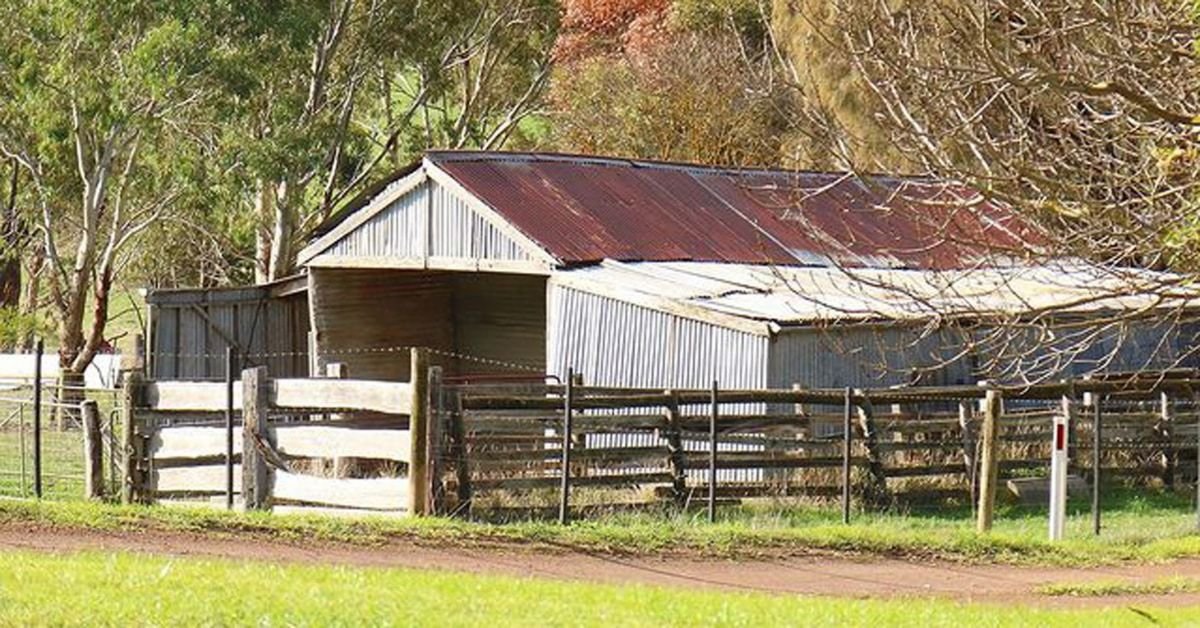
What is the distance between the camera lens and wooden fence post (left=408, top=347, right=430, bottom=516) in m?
20.4

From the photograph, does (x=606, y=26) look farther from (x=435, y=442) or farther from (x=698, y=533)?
(x=698, y=533)

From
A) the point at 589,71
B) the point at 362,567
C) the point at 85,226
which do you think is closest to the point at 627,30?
the point at 589,71

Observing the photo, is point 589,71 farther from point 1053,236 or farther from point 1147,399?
point 1053,236

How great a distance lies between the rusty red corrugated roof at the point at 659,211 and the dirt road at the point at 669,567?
29.9 ft

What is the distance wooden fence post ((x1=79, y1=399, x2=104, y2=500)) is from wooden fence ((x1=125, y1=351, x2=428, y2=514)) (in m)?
0.36

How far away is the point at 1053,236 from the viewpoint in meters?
12.9

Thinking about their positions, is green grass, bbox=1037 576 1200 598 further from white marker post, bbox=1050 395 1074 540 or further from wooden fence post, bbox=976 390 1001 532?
wooden fence post, bbox=976 390 1001 532

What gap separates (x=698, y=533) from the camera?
66.6 ft

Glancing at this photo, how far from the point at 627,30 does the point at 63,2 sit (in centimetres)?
2715

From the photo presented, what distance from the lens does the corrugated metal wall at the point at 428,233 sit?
97.1 ft

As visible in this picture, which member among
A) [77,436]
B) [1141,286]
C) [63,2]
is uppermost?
[63,2]

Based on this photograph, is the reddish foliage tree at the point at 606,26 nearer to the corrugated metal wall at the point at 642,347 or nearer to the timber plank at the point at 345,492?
the corrugated metal wall at the point at 642,347

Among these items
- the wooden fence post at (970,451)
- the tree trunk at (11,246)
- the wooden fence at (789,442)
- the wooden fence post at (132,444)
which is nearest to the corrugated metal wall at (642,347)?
the wooden fence at (789,442)

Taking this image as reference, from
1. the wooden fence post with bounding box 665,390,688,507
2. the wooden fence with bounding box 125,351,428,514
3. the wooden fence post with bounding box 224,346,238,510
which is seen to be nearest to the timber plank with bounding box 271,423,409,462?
the wooden fence with bounding box 125,351,428,514
